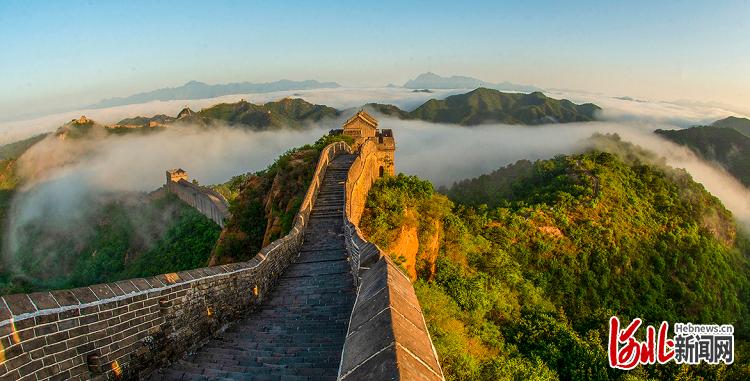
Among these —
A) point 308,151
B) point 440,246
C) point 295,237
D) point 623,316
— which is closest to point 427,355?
point 295,237

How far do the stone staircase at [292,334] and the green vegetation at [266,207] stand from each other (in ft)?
15.9

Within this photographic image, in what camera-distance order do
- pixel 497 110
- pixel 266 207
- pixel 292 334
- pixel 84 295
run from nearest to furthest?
pixel 84 295 < pixel 292 334 < pixel 266 207 < pixel 497 110

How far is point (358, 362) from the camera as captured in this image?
3.08 m

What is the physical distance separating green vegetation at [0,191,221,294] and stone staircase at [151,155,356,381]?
1967 cm

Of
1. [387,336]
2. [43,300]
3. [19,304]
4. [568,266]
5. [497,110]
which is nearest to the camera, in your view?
[387,336]

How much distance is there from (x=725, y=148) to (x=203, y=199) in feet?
244

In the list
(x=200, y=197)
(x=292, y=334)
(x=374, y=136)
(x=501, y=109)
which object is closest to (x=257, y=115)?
(x=501, y=109)

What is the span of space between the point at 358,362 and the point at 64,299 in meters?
3.28

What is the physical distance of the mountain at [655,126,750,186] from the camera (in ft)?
218

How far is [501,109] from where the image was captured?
137625 mm

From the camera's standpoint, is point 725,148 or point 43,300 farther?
point 725,148

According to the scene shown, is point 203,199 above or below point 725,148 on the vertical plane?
below

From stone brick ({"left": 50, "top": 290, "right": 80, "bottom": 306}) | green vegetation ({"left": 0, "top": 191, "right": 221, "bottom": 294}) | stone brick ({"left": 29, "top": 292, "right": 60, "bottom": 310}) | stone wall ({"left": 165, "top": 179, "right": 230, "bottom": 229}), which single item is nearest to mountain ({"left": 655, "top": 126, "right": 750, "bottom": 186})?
stone wall ({"left": 165, "top": 179, "right": 230, "bottom": 229})

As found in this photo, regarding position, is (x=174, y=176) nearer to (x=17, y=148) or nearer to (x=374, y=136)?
(x=374, y=136)
